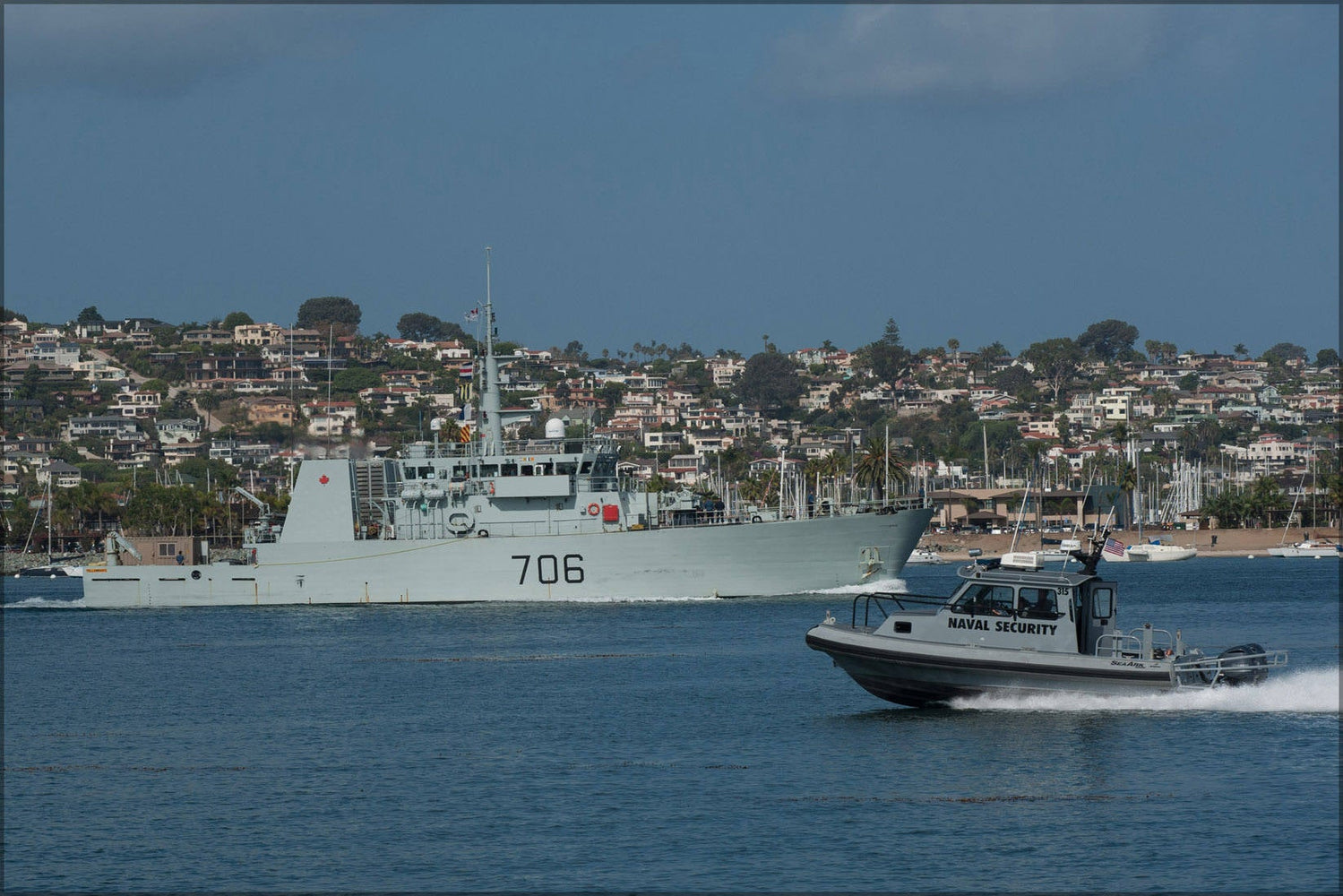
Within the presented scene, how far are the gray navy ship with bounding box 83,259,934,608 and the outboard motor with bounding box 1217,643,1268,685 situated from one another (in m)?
29.0

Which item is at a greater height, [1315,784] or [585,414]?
[585,414]

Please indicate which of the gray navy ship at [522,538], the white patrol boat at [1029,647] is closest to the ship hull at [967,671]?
the white patrol boat at [1029,647]

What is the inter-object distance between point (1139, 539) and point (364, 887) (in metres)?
118

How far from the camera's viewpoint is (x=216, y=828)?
23016 millimetres

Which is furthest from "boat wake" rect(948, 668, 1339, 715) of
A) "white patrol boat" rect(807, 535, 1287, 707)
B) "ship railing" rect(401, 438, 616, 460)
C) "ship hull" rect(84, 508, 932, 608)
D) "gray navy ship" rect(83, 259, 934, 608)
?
"ship railing" rect(401, 438, 616, 460)

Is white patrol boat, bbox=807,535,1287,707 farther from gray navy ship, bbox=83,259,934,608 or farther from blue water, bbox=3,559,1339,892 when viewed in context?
gray navy ship, bbox=83,259,934,608

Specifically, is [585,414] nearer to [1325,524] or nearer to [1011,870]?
[1011,870]

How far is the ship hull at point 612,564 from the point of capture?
57.5m

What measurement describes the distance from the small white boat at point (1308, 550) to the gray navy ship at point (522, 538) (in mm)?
68209

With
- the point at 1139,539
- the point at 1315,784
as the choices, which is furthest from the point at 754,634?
the point at 1139,539

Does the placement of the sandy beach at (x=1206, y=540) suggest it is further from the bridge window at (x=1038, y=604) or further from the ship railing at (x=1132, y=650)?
the bridge window at (x=1038, y=604)

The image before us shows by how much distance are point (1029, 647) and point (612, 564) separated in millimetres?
29699

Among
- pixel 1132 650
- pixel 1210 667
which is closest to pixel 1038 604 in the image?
pixel 1132 650

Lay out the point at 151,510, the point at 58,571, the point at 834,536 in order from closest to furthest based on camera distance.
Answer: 1. the point at 834,536
2. the point at 58,571
3. the point at 151,510
